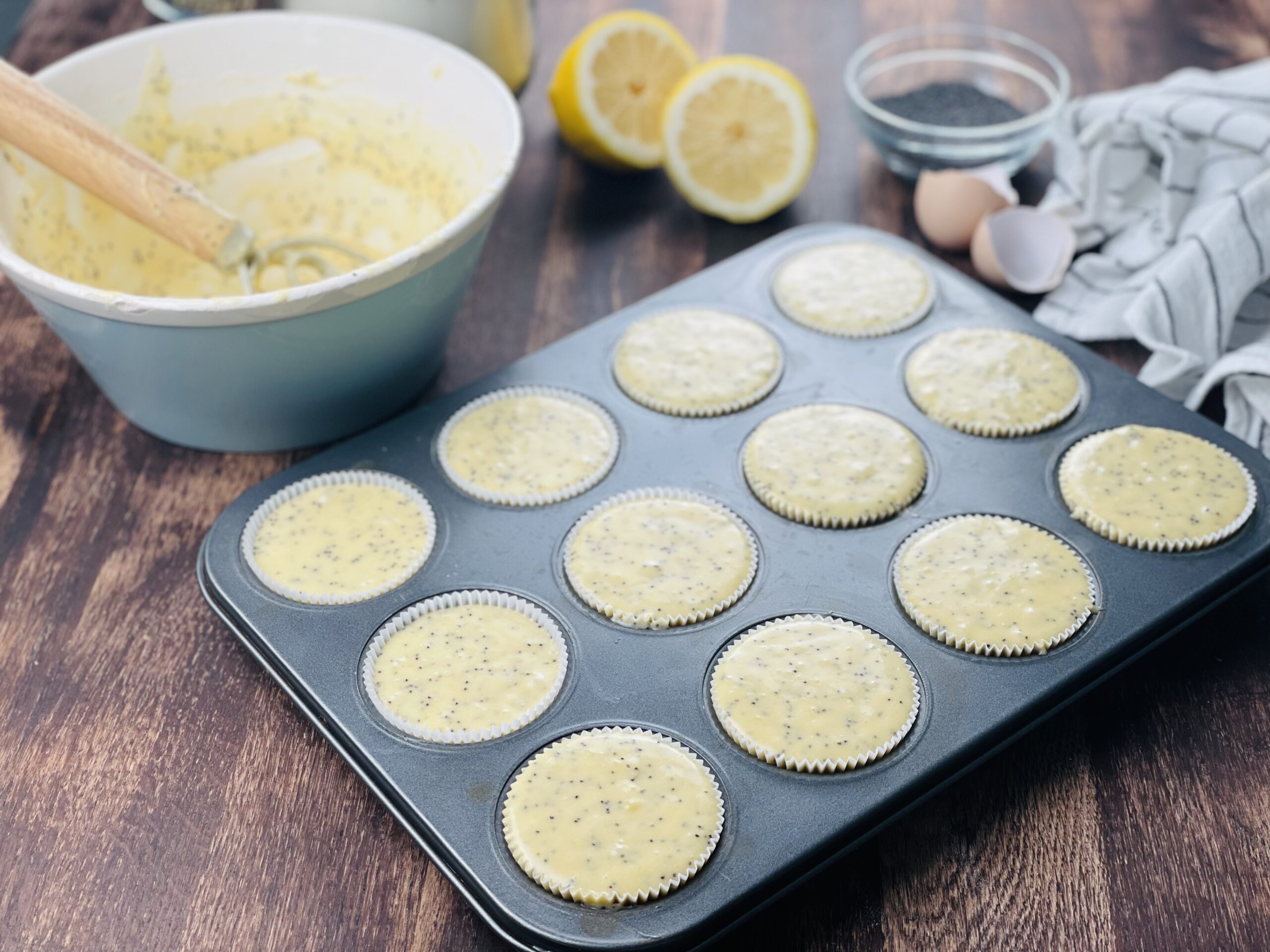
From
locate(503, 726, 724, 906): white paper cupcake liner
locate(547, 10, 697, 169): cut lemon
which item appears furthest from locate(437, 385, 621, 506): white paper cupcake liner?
locate(547, 10, 697, 169): cut lemon

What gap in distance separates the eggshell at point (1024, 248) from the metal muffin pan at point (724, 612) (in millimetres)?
160

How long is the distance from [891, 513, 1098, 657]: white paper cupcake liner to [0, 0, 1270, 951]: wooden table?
0.12 metres

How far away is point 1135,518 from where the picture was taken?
156cm

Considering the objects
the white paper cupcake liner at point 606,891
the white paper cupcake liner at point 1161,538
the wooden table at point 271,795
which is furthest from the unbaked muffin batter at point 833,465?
the white paper cupcake liner at point 606,891

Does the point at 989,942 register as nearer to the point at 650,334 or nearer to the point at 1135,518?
the point at 1135,518

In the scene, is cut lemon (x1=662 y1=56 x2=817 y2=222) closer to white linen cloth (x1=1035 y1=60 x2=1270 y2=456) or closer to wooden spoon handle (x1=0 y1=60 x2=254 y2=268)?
white linen cloth (x1=1035 y1=60 x2=1270 y2=456)

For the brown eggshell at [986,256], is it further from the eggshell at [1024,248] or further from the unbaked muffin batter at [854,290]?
the unbaked muffin batter at [854,290]

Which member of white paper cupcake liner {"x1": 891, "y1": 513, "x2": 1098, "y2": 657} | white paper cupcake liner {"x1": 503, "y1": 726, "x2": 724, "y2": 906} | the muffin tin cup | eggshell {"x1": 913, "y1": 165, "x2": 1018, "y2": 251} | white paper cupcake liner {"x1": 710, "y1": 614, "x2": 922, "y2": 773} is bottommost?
white paper cupcake liner {"x1": 503, "y1": 726, "x2": 724, "y2": 906}

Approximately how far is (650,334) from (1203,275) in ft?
2.89

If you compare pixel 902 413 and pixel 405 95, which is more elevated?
pixel 405 95

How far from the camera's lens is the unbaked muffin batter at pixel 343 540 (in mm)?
1495

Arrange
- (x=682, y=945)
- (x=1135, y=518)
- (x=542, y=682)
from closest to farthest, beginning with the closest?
(x=682, y=945) → (x=542, y=682) → (x=1135, y=518)

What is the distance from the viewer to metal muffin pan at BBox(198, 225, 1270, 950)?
47.5 inches

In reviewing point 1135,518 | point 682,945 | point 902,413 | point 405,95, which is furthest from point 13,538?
point 1135,518
